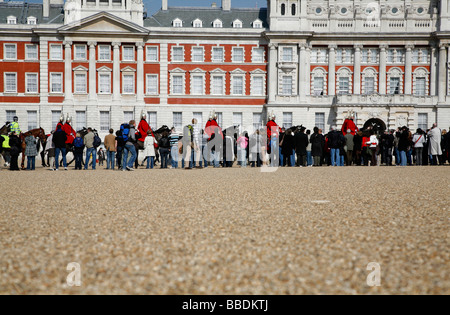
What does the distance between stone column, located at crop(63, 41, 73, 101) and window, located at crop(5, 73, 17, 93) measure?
4.51m

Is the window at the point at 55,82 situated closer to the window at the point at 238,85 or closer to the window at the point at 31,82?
the window at the point at 31,82

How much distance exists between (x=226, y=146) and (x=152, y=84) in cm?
2527

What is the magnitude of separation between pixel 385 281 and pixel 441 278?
0.46 m

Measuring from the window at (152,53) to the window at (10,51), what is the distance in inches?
458

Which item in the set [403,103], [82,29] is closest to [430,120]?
[403,103]

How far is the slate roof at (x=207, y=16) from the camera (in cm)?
4675

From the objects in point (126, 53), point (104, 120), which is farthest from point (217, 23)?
point (104, 120)

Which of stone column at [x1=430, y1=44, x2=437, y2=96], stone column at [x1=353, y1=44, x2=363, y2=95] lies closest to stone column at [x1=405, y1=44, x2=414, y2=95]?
stone column at [x1=430, y1=44, x2=437, y2=96]

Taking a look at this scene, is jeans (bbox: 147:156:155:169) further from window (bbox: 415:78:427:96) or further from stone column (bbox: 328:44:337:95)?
window (bbox: 415:78:427:96)

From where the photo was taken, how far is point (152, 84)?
4538 centimetres

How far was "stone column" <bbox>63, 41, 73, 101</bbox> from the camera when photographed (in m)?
44.0

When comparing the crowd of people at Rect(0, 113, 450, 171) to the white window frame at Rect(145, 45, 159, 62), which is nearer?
the crowd of people at Rect(0, 113, 450, 171)

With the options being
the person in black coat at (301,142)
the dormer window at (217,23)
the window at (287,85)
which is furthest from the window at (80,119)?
the person in black coat at (301,142)

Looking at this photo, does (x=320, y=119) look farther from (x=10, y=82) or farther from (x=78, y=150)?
(x=78, y=150)
